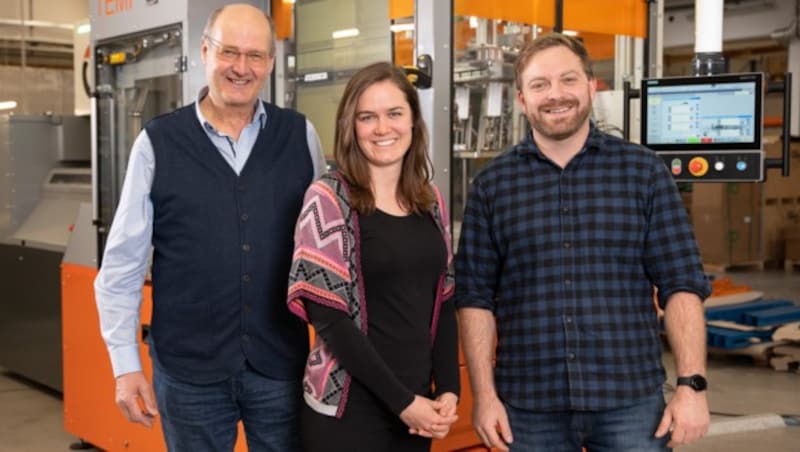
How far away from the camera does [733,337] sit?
6266 mm

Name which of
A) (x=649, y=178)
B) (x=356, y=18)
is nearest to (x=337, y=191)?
(x=649, y=178)

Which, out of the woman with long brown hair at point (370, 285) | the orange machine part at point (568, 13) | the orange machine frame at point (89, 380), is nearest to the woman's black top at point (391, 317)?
the woman with long brown hair at point (370, 285)

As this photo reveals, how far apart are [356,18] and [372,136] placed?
1.60 meters

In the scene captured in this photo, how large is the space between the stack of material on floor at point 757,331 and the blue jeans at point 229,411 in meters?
5.01

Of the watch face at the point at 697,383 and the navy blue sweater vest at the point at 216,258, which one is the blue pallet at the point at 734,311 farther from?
the navy blue sweater vest at the point at 216,258

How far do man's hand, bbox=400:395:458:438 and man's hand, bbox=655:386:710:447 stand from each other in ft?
1.53

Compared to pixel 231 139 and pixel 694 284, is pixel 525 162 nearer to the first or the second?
pixel 694 284

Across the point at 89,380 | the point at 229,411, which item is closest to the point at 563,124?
the point at 229,411

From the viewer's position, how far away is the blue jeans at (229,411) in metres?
1.93

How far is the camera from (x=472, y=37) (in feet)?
11.4

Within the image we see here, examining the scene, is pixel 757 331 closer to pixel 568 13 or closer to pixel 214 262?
pixel 568 13

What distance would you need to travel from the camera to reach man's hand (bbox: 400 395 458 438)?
177cm

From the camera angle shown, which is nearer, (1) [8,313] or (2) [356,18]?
(2) [356,18]

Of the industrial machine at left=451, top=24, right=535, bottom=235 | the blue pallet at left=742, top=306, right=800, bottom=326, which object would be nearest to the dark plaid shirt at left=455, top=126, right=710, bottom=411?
the industrial machine at left=451, top=24, right=535, bottom=235
